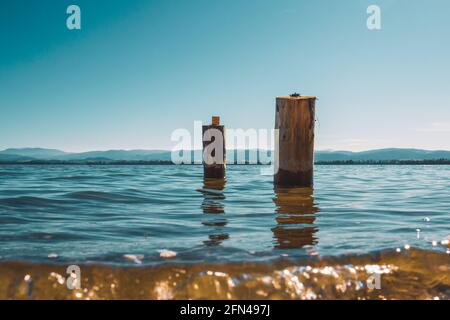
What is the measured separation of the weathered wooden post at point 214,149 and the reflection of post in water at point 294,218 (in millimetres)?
4413

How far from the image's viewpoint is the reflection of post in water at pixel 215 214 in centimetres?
490

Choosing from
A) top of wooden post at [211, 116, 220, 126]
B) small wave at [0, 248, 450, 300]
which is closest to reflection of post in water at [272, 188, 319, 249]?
small wave at [0, 248, 450, 300]

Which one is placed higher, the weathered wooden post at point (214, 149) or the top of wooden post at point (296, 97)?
the top of wooden post at point (296, 97)

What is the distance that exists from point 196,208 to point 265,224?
7.16 feet

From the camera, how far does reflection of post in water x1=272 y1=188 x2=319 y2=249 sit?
4.57 meters

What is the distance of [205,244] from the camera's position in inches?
175

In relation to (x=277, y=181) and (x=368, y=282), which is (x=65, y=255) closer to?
(x=368, y=282)

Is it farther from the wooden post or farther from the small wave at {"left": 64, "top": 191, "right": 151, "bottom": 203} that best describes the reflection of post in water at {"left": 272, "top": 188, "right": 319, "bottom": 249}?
the small wave at {"left": 64, "top": 191, "right": 151, "bottom": 203}

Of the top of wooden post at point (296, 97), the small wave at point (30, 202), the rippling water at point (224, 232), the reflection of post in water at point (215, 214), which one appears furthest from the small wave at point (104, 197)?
the top of wooden post at point (296, 97)

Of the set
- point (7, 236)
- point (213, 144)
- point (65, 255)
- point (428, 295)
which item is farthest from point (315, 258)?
point (213, 144)

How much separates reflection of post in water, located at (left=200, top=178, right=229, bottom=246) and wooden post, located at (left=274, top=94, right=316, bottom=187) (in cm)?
175

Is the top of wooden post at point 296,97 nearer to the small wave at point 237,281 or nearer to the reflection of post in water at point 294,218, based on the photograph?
the reflection of post in water at point 294,218
